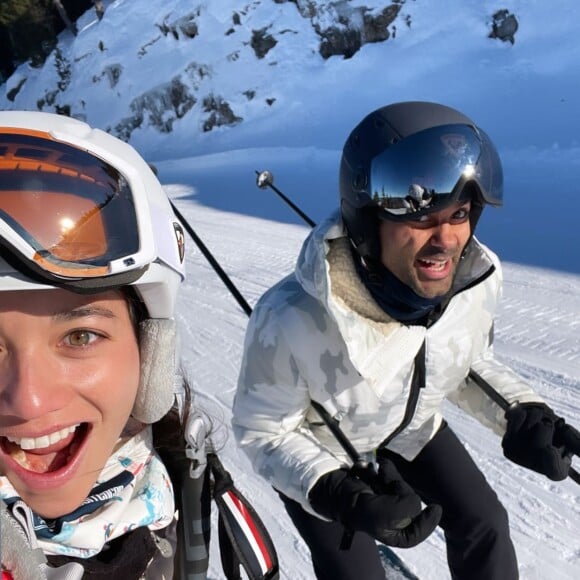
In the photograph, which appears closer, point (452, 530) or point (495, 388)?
point (452, 530)

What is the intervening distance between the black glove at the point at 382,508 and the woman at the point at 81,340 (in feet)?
1.54

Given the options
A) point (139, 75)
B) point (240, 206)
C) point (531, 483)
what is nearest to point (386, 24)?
point (139, 75)

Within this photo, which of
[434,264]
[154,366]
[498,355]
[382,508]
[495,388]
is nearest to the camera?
[154,366]

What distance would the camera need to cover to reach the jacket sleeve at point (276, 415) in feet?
6.07

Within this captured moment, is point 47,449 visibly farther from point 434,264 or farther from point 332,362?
point 434,264

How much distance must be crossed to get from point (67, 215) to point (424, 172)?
1.07m

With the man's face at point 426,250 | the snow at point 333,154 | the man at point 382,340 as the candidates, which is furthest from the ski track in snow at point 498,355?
the man's face at point 426,250

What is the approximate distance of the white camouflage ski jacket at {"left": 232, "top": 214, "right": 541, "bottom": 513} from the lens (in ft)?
6.07

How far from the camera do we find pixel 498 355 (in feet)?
13.9

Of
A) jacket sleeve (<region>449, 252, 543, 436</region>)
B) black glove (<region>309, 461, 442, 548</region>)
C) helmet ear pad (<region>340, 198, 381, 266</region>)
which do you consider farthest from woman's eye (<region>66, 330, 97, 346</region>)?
jacket sleeve (<region>449, 252, 543, 436</region>)

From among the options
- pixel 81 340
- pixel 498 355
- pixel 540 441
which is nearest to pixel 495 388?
pixel 540 441

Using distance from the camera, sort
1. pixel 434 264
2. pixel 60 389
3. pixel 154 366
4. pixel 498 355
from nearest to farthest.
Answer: pixel 60 389 < pixel 154 366 < pixel 434 264 < pixel 498 355

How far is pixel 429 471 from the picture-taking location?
2.12 metres

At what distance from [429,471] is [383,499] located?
1.80 feet
